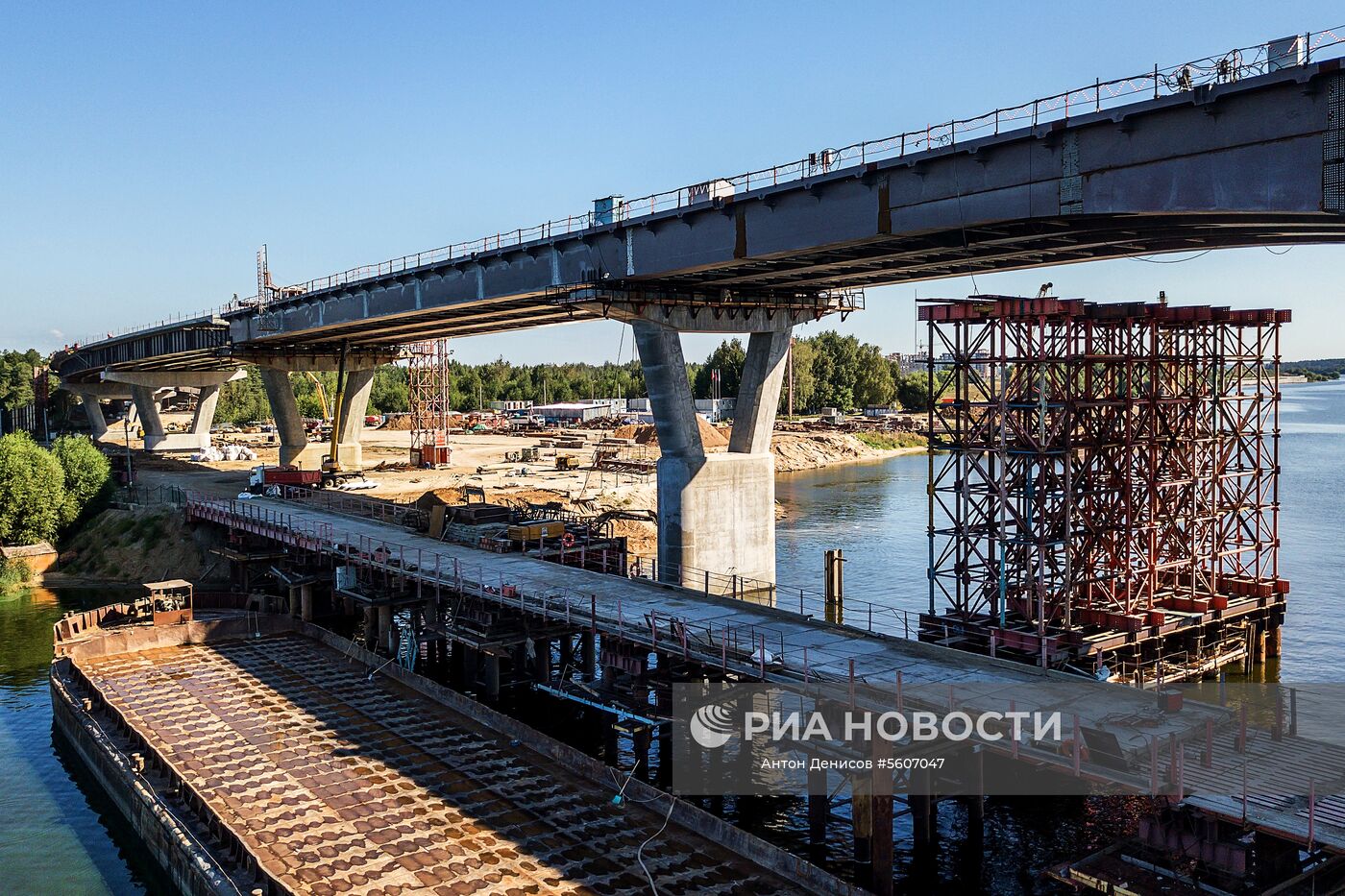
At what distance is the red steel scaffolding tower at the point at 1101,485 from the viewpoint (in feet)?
103

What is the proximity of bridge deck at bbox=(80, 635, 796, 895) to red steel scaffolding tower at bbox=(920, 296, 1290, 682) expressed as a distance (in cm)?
1033

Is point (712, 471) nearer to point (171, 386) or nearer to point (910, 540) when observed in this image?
point (910, 540)

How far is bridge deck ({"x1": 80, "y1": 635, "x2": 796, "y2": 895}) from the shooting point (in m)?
23.3

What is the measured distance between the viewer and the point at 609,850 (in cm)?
2409

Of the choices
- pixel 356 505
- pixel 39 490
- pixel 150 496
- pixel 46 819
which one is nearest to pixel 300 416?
pixel 150 496

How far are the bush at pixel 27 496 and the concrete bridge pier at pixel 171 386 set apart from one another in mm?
42145

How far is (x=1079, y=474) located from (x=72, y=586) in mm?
57172

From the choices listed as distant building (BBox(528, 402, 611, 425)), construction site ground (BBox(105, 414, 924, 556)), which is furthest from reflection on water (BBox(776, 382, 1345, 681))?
distant building (BBox(528, 402, 611, 425))

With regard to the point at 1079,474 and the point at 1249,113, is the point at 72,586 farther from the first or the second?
the point at 1249,113

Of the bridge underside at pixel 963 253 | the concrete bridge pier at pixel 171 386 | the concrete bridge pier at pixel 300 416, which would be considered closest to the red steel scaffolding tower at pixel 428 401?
the concrete bridge pier at pixel 300 416

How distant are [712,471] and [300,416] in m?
50.4

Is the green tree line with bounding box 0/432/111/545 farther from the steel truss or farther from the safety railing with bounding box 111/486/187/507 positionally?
the steel truss

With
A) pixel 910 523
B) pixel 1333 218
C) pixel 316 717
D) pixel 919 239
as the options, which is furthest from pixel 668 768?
pixel 910 523

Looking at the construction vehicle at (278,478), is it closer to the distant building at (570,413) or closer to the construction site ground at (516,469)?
the construction site ground at (516,469)
